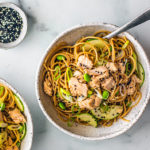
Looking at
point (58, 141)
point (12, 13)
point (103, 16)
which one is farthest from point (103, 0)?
point (58, 141)

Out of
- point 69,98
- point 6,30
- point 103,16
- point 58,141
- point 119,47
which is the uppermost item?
point 6,30

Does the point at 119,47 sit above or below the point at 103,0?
below

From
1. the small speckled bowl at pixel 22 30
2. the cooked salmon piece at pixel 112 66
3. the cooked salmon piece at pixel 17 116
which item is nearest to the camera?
the cooked salmon piece at pixel 112 66

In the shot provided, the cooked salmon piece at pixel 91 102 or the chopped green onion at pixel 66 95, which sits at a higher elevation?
the chopped green onion at pixel 66 95

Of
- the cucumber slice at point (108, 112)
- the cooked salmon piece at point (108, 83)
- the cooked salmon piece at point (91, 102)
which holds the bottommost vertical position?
the cucumber slice at point (108, 112)

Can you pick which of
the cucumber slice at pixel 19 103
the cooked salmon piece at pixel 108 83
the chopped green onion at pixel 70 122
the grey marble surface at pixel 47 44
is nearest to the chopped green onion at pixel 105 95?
the cooked salmon piece at pixel 108 83

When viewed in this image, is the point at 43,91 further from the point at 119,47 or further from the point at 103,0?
the point at 103,0

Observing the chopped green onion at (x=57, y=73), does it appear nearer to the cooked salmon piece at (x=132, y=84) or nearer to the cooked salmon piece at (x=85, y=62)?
the cooked salmon piece at (x=85, y=62)

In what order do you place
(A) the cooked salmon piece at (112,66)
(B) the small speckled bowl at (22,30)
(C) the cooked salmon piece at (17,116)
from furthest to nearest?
(B) the small speckled bowl at (22,30), (C) the cooked salmon piece at (17,116), (A) the cooked salmon piece at (112,66)
